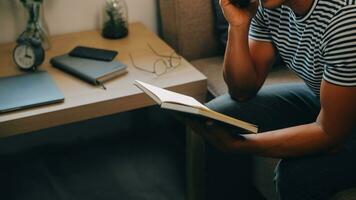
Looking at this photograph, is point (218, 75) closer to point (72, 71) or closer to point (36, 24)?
point (72, 71)

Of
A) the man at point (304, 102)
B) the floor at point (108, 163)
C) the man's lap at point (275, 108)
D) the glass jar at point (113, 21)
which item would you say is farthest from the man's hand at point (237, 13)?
the glass jar at point (113, 21)

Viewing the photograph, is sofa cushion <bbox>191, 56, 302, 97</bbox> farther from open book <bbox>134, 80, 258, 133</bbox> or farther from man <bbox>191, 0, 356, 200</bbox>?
open book <bbox>134, 80, 258, 133</bbox>

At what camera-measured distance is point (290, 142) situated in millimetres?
1182

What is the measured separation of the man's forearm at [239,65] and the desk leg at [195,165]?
178mm

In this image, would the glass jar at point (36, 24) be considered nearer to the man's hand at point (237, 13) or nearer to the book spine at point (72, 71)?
the book spine at point (72, 71)

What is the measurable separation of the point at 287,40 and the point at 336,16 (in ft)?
0.67

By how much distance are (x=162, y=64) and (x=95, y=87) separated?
0.26 metres

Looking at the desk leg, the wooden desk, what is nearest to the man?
the desk leg

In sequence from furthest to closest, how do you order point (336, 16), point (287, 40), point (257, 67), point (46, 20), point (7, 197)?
point (46, 20) < point (7, 197) < point (257, 67) < point (287, 40) < point (336, 16)

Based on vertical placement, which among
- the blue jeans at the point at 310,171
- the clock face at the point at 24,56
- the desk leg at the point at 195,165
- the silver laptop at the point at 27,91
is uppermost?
the clock face at the point at 24,56

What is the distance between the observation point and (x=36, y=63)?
1577 millimetres

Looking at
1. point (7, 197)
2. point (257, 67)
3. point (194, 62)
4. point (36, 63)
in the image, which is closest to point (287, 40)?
point (257, 67)

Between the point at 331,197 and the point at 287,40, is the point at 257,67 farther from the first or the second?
the point at 331,197

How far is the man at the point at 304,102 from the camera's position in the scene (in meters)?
1.11
